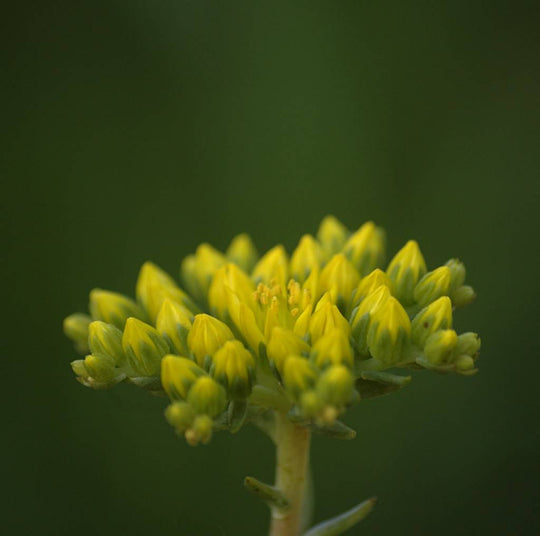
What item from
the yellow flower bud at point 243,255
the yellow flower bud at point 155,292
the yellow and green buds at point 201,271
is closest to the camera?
the yellow flower bud at point 155,292

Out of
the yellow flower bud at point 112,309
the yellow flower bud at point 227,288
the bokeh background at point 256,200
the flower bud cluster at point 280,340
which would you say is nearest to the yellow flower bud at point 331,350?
the flower bud cluster at point 280,340

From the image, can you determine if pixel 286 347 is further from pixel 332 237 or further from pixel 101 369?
pixel 332 237

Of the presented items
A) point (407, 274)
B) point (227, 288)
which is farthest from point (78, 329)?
point (407, 274)

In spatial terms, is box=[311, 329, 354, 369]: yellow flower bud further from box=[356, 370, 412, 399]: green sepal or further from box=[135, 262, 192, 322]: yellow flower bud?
box=[135, 262, 192, 322]: yellow flower bud

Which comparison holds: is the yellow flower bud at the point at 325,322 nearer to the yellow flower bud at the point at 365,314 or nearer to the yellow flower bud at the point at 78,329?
the yellow flower bud at the point at 365,314

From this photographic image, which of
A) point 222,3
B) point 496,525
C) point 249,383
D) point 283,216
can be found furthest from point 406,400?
point 222,3

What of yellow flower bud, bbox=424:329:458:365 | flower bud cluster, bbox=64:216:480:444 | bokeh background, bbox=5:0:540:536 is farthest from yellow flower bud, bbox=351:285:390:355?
bokeh background, bbox=5:0:540:536
